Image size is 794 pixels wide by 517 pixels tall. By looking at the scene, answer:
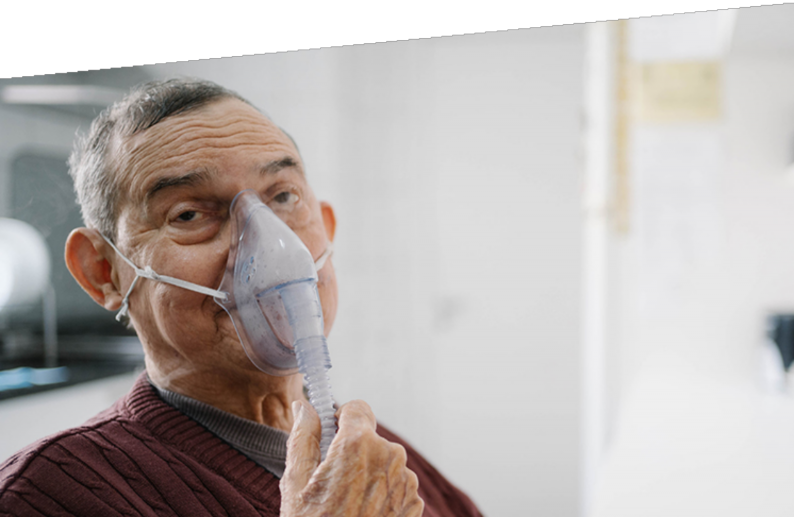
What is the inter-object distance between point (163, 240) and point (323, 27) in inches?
20.6

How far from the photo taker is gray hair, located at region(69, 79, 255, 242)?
29.6 inches

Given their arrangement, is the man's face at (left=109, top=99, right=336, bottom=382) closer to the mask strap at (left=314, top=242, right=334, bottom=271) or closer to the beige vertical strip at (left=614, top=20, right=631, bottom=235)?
the mask strap at (left=314, top=242, right=334, bottom=271)

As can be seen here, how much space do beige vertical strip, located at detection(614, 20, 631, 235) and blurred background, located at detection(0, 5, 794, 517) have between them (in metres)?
0.07

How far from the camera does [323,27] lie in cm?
105

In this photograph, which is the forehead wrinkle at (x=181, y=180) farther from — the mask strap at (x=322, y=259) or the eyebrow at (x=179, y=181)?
the mask strap at (x=322, y=259)

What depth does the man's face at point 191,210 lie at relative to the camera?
2.40 ft

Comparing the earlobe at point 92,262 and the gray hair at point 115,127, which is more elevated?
the gray hair at point 115,127

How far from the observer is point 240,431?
2.57ft

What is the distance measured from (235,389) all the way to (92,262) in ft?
0.85

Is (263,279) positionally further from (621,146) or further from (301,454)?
(621,146)

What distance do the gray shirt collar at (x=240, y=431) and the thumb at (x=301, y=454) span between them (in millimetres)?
211

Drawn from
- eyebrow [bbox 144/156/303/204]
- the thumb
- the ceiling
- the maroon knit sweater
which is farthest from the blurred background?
the thumb

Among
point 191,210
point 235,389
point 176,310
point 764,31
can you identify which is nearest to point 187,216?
point 191,210

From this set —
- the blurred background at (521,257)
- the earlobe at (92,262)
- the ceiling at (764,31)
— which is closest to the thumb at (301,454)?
the earlobe at (92,262)
